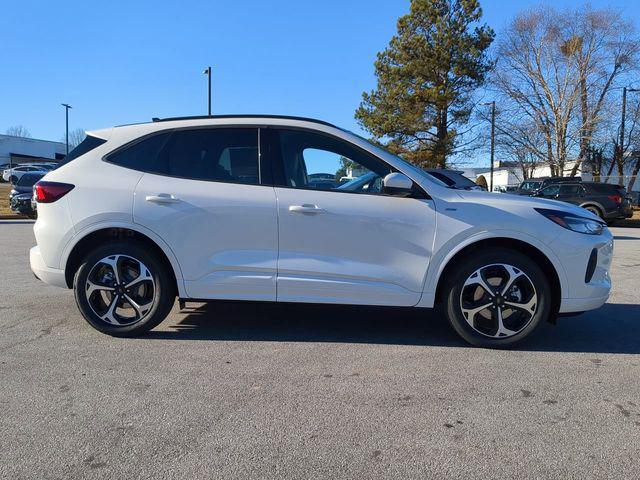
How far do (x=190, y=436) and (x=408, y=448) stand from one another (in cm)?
117

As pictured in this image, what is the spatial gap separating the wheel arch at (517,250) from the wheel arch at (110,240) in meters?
2.17

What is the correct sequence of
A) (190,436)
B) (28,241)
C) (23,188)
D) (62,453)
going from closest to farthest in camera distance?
(62,453) < (190,436) < (28,241) < (23,188)

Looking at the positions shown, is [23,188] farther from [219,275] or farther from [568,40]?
[568,40]

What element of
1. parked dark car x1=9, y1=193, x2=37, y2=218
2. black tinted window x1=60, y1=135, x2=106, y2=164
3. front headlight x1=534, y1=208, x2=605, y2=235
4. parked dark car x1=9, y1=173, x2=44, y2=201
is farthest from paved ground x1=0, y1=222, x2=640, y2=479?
parked dark car x1=9, y1=173, x2=44, y2=201

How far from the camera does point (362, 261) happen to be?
13.6 feet

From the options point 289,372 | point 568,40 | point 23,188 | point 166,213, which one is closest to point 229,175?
point 166,213

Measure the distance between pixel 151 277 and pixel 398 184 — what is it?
2185mm

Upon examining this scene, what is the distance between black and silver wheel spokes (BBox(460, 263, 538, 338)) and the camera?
4090 mm

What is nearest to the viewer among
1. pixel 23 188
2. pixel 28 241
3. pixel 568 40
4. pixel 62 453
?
pixel 62 453

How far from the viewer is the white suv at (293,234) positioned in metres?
4.09

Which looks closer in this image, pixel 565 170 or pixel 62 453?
pixel 62 453

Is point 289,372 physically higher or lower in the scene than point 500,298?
lower

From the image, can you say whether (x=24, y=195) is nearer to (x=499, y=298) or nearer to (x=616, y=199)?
(x=499, y=298)

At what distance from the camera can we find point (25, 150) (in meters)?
78.9
